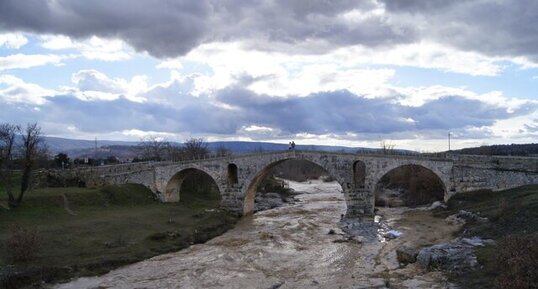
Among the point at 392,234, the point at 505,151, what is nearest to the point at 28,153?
the point at 392,234

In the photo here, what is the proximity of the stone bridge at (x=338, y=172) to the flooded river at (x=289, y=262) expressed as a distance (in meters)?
3.64

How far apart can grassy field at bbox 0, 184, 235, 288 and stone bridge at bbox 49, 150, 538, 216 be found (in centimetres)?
352

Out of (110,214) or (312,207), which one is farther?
(312,207)

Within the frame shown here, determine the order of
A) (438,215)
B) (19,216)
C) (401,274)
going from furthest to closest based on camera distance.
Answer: (438,215), (19,216), (401,274)

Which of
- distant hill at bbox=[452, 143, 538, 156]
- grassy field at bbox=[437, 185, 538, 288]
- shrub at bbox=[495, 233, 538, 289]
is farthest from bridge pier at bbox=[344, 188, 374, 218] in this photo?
shrub at bbox=[495, 233, 538, 289]

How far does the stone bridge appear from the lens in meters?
39.5

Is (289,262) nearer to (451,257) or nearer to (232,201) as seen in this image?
(451,257)

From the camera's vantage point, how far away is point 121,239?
110ft

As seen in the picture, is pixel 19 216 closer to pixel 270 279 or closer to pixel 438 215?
pixel 270 279

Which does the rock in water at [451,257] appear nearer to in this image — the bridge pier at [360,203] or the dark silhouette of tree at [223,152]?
the bridge pier at [360,203]

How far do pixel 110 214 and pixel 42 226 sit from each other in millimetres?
8054

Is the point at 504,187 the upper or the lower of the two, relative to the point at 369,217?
upper

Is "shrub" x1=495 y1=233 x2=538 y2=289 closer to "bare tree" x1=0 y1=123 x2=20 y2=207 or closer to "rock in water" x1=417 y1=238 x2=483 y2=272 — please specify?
"rock in water" x1=417 y1=238 x2=483 y2=272

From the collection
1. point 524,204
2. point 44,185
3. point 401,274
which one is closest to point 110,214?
point 44,185
